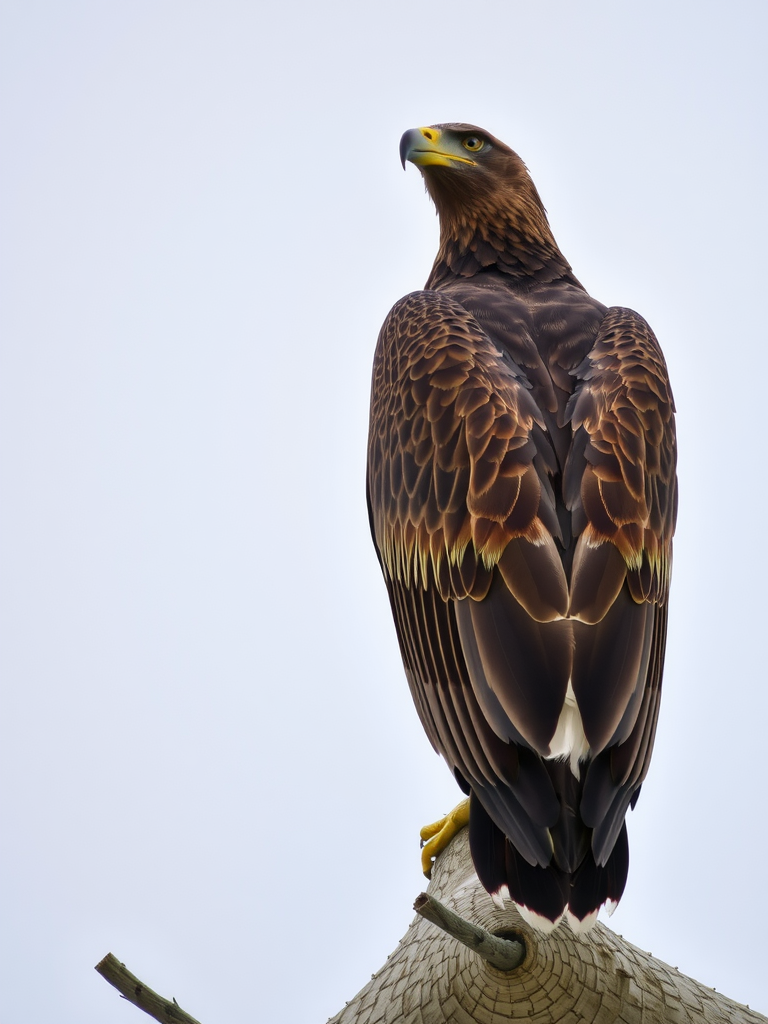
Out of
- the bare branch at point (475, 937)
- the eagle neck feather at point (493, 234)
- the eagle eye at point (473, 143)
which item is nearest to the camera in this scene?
the bare branch at point (475, 937)

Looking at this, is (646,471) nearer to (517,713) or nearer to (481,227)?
(517,713)

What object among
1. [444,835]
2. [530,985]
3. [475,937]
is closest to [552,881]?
[475,937]

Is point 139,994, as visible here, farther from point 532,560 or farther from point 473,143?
point 473,143

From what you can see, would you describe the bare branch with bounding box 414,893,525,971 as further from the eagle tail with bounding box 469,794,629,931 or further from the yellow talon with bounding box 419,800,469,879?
the yellow talon with bounding box 419,800,469,879

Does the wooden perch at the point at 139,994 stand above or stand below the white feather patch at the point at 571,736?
below

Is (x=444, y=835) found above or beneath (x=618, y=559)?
beneath

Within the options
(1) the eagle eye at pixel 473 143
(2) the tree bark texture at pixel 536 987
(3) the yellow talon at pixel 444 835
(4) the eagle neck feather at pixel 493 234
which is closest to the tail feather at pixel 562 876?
(2) the tree bark texture at pixel 536 987

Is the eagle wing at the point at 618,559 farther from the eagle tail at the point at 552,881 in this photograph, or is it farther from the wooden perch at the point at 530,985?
the wooden perch at the point at 530,985

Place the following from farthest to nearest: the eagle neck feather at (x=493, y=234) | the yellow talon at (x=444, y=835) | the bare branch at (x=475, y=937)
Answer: the eagle neck feather at (x=493, y=234)
the yellow talon at (x=444, y=835)
the bare branch at (x=475, y=937)
